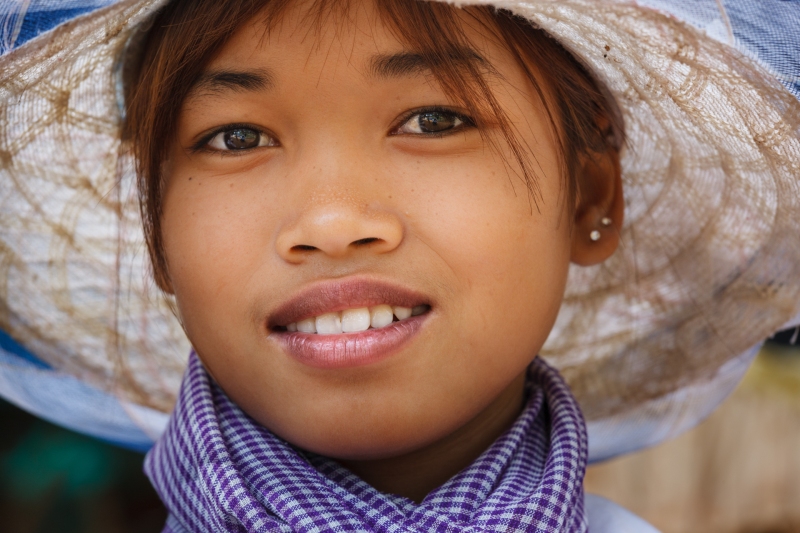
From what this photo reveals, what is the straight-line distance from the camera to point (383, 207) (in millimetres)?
848

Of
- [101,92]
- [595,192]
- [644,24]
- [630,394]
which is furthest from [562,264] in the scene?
[101,92]

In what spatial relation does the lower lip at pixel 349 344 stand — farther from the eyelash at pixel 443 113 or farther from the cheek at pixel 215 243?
the eyelash at pixel 443 113

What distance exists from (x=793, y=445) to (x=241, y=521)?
2142mm

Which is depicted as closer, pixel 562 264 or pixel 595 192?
pixel 562 264

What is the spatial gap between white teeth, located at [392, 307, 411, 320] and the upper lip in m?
0.01

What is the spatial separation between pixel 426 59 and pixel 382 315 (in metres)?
0.29

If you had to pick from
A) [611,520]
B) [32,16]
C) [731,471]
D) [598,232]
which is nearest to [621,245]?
[598,232]

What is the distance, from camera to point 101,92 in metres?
1.17

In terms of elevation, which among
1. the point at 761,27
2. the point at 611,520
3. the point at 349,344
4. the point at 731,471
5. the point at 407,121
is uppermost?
the point at 761,27

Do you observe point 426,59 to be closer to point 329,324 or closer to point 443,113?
point 443,113

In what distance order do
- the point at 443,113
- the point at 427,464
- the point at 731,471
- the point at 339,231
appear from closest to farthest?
1. the point at 339,231
2. the point at 443,113
3. the point at 427,464
4. the point at 731,471

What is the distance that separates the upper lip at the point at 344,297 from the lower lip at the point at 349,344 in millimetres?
28

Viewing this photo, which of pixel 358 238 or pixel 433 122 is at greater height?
pixel 433 122

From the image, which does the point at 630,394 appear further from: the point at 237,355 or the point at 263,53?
the point at 263,53
